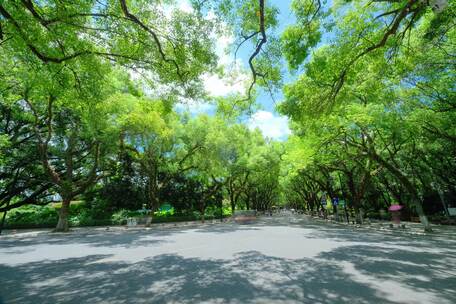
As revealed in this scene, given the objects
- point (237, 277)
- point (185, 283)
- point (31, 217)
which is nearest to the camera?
point (185, 283)

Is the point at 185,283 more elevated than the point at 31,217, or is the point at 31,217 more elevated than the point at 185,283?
the point at 31,217

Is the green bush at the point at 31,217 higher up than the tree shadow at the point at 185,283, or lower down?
higher up

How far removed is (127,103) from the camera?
21.3m

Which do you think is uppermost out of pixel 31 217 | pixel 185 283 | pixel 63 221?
pixel 31 217

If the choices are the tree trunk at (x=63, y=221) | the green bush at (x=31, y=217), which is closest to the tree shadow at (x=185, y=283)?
the tree trunk at (x=63, y=221)

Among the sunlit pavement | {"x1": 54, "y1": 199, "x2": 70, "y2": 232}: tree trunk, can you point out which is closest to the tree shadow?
the sunlit pavement

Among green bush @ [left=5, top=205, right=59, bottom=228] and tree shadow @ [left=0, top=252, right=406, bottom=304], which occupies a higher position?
green bush @ [left=5, top=205, right=59, bottom=228]

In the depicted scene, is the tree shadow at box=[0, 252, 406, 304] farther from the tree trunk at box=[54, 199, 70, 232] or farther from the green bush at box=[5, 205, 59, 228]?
the green bush at box=[5, 205, 59, 228]

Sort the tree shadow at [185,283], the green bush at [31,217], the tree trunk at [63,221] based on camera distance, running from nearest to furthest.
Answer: the tree shadow at [185,283] → the tree trunk at [63,221] → the green bush at [31,217]

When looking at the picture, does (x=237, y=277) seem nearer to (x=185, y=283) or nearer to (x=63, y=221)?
(x=185, y=283)

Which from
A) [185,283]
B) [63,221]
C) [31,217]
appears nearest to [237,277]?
[185,283]

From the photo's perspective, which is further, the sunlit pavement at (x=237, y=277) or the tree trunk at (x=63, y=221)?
the tree trunk at (x=63, y=221)

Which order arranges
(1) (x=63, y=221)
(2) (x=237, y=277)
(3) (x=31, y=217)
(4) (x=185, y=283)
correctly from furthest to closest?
1. (3) (x=31, y=217)
2. (1) (x=63, y=221)
3. (2) (x=237, y=277)
4. (4) (x=185, y=283)

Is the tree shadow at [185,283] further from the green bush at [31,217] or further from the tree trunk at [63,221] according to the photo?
the green bush at [31,217]
